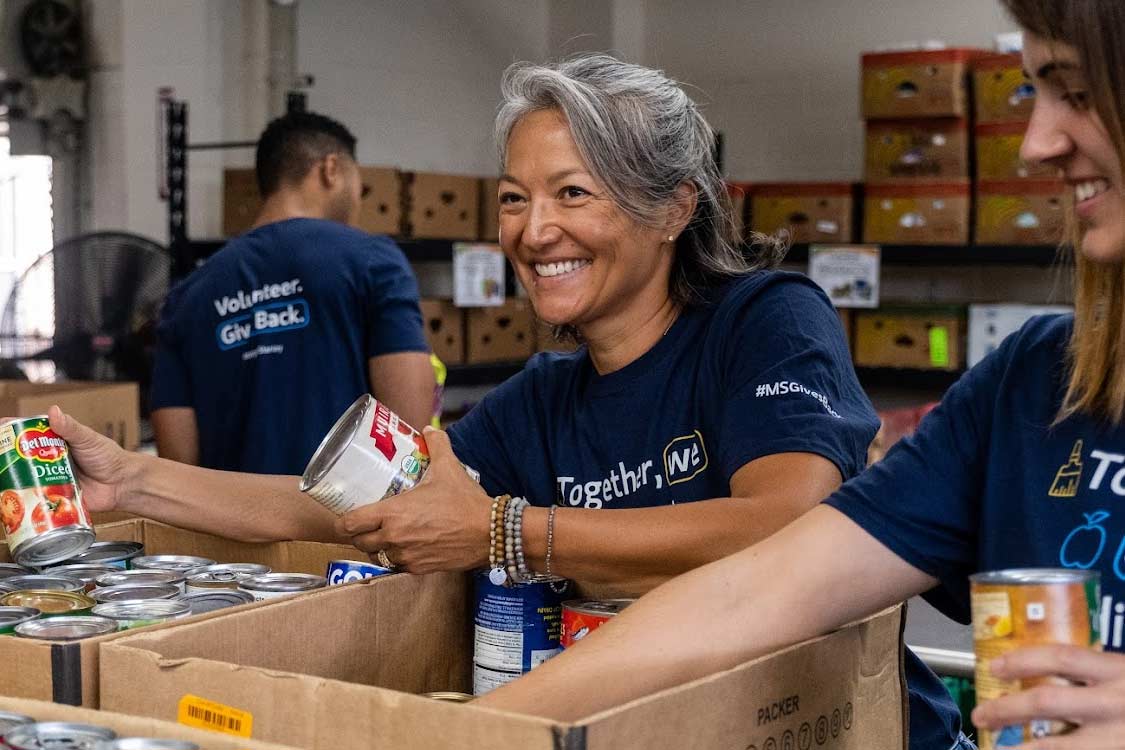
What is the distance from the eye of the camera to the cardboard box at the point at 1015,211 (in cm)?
590

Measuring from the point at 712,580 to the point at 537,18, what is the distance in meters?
7.86

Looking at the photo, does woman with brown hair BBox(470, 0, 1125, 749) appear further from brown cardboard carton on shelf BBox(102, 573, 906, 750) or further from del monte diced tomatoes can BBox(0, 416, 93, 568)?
del monte diced tomatoes can BBox(0, 416, 93, 568)

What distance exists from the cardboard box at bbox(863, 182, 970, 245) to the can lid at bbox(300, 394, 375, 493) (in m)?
4.86

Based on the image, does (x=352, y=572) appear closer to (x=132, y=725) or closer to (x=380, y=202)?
(x=132, y=725)

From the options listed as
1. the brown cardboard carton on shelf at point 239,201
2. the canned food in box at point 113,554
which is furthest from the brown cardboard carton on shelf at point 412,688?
the brown cardboard carton on shelf at point 239,201

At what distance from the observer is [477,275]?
21.2 ft

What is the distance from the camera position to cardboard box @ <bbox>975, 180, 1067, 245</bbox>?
19.4ft

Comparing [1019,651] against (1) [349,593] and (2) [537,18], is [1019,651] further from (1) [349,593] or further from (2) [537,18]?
(2) [537,18]

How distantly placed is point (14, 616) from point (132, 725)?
0.42 meters

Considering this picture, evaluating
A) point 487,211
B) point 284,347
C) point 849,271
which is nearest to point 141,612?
point 284,347

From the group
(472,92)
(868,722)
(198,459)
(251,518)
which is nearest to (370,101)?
(472,92)

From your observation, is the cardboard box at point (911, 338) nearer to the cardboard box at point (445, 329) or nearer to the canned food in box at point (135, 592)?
the cardboard box at point (445, 329)

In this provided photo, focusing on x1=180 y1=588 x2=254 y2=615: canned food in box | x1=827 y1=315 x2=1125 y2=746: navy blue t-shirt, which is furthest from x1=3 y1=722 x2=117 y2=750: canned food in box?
x1=827 y1=315 x2=1125 y2=746: navy blue t-shirt

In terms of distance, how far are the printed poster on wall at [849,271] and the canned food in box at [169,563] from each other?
4.46 m
